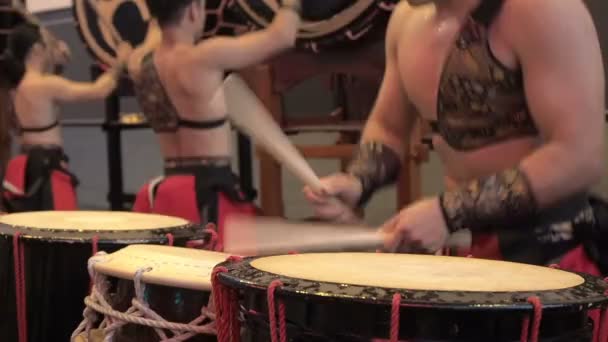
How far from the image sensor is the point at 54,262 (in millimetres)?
1132

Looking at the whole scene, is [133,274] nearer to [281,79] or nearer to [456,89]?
[456,89]

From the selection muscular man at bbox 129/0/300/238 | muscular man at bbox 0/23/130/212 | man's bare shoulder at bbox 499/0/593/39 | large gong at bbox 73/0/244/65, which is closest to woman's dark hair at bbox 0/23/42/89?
muscular man at bbox 0/23/130/212

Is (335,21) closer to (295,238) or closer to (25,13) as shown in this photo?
(295,238)

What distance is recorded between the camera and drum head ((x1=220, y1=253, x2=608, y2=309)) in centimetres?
66

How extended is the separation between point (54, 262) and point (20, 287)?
0.30 ft

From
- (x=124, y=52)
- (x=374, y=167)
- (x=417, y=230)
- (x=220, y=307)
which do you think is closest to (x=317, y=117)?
(x=124, y=52)

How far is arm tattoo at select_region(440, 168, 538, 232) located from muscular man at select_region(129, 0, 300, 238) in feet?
3.80

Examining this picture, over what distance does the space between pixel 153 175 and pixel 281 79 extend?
2.32 meters

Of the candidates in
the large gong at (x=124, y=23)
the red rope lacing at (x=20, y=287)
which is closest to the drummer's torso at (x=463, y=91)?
the red rope lacing at (x=20, y=287)

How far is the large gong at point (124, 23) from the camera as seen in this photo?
2.56 m

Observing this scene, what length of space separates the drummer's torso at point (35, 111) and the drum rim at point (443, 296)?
2597mm

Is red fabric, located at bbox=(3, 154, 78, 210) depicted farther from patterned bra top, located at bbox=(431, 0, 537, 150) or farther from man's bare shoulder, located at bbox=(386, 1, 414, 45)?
patterned bra top, located at bbox=(431, 0, 537, 150)

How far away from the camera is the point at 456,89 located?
3.79 feet

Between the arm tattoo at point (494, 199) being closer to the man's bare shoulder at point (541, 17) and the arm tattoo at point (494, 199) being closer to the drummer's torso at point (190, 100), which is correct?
the man's bare shoulder at point (541, 17)
